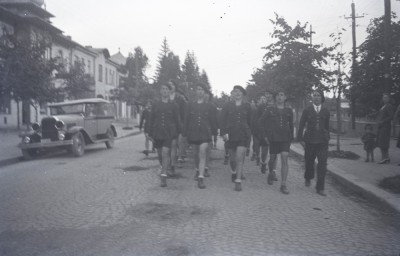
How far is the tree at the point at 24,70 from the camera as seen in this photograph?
62.0ft

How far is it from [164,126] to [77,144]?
6317 mm

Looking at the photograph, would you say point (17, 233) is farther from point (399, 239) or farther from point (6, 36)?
point (6, 36)

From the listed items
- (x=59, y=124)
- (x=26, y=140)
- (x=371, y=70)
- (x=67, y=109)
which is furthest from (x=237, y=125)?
(x=371, y=70)

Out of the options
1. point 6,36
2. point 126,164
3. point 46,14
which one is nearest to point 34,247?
point 126,164

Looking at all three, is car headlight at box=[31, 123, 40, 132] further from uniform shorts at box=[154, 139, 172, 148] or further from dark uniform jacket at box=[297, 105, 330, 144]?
dark uniform jacket at box=[297, 105, 330, 144]

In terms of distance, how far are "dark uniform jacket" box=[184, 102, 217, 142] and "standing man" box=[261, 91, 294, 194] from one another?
112 cm

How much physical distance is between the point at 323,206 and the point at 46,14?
31328 millimetres

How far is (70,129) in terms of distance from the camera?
42.8 feet

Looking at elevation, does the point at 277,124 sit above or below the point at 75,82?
below

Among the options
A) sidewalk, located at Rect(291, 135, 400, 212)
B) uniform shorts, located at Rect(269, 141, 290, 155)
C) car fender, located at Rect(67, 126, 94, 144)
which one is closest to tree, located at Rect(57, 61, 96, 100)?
car fender, located at Rect(67, 126, 94, 144)

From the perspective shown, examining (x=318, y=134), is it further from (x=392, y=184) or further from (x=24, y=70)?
(x=24, y=70)

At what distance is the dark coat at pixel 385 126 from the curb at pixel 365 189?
2037 millimetres

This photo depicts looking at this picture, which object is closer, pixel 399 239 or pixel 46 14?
pixel 399 239

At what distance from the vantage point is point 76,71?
27.3 metres
